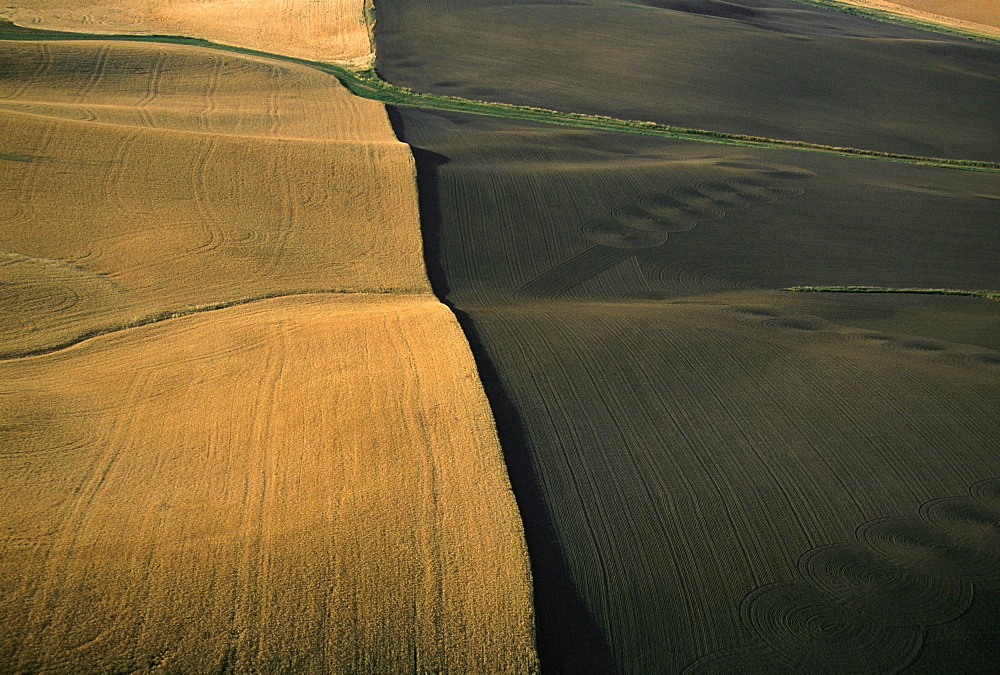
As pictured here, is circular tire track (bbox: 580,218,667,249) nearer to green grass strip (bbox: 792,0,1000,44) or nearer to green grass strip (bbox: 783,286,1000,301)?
green grass strip (bbox: 783,286,1000,301)

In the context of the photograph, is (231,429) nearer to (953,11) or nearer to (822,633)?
(822,633)

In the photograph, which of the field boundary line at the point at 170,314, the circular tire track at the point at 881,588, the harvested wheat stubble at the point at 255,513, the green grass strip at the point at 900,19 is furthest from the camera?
the green grass strip at the point at 900,19

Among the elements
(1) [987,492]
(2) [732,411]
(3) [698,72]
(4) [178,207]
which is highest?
(3) [698,72]

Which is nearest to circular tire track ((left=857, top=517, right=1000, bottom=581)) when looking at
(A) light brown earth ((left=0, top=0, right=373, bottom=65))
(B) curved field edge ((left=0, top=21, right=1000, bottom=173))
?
(B) curved field edge ((left=0, top=21, right=1000, bottom=173))

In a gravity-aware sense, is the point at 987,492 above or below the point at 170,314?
above

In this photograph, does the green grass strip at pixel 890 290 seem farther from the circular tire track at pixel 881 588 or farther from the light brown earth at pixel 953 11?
the light brown earth at pixel 953 11

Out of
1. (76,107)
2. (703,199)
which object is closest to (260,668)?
(703,199)

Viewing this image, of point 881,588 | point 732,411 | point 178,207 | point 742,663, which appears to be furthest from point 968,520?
point 178,207

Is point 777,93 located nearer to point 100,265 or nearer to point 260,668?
point 100,265

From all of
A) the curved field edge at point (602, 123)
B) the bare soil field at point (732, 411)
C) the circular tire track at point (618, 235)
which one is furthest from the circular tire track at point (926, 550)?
the curved field edge at point (602, 123)
